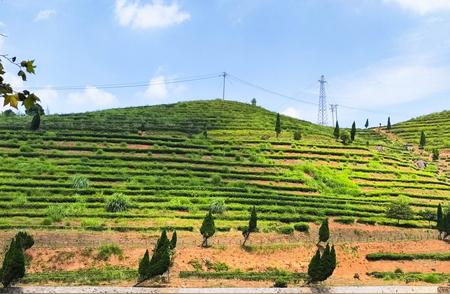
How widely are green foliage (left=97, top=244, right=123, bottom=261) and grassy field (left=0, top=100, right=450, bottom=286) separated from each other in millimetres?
602

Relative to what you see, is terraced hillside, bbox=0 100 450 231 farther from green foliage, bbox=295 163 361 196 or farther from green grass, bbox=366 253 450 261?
green grass, bbox=366 253 450 261

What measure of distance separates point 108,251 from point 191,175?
26897 millimetres

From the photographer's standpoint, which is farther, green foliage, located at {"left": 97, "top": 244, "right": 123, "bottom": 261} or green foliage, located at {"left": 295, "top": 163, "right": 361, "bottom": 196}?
green foliage, located at {"left": 295, "top": 163, "right": 361, "bottom": 196}

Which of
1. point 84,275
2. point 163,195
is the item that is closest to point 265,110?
point 163,195

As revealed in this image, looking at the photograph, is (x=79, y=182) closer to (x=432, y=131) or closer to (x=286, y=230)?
(x=286, y=230)

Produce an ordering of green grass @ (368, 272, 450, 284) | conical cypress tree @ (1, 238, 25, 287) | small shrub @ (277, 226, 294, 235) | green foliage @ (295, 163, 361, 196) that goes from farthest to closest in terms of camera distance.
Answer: green foliage @ (295, 163, 361, 196) → small shrub @ (277, 226, 294, 235) → green grass @ (368, 272, 450, 284) → conical cypress tree @ (1, 238, 25, 287)

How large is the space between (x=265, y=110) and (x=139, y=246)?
279 feet

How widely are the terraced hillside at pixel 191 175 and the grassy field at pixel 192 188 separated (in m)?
0.19

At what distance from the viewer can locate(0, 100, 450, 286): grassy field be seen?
42688 mm

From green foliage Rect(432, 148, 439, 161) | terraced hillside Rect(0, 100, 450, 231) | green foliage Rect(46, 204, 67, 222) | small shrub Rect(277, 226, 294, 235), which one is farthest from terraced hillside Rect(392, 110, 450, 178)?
green foliage Rect(46, 204, 67, 222)

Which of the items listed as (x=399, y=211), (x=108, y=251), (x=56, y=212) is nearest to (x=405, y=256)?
(x=399, y=211)

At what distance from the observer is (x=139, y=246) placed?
41781mm

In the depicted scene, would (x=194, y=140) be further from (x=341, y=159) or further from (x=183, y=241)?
(x=183, y=241)

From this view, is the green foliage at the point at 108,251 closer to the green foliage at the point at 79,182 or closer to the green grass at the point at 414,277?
the green foliage at the point at 79,182
